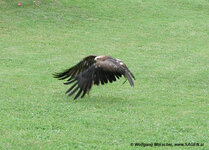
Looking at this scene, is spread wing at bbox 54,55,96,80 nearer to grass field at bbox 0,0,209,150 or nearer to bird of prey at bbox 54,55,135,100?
bird of prey at bbox 54,55,135,100

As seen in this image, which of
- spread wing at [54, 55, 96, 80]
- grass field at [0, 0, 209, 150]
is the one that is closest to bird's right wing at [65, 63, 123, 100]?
grass field at [0, 0, 209, 150]

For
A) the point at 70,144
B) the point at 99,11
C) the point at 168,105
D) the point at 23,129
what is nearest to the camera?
the point at 70,144

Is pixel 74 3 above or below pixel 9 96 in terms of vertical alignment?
above

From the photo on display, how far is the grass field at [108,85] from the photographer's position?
9039mm

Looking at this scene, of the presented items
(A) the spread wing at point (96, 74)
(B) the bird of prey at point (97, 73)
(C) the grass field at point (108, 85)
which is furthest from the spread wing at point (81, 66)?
(A) the spread wing at point (96, 74)

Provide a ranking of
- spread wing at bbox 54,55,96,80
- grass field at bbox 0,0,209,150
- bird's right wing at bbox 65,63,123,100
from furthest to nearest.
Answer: spread wing at bbox 54,55,96,80, bird's right wing at bbox 65,63,123,100, grass field at bbox 0,0,209,150

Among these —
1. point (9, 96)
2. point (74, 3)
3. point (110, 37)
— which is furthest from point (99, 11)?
point (9, 96)

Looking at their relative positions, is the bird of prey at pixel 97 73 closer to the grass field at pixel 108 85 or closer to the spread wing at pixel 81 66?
the spread wing at pixel 81 66

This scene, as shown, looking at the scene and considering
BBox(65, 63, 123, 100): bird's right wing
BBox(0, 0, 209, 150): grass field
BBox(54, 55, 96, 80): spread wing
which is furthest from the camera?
BBox(54, 55, 96, 80): spread wing

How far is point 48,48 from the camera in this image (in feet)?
66.1

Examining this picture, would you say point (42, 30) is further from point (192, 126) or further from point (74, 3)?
point (192, 126)

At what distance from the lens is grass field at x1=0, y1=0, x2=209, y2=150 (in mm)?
9039

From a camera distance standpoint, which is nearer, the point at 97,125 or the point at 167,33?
the point at 97,125

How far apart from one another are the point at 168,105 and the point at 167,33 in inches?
517
